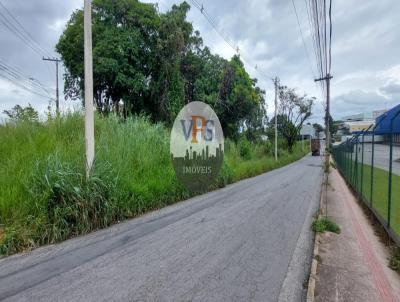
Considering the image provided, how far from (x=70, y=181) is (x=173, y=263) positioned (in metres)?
2.58

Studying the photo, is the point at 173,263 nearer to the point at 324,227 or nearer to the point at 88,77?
the point at 324,227

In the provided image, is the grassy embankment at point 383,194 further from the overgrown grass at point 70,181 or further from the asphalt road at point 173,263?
the overgrown grass at point 70,181

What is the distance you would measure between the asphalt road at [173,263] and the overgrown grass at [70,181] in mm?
335

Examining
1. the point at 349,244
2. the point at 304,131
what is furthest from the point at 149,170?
the point at 304,131

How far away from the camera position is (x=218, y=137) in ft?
40.9

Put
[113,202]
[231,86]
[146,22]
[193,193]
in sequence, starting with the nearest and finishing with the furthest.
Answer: [113,202], [193,193], [146,22], [231,86]

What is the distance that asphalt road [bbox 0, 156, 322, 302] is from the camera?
2.98m

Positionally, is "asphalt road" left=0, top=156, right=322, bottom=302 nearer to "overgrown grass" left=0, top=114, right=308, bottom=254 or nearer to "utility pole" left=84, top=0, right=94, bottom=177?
"overgrown grass" left=0, top=114, right=308, bottom=254

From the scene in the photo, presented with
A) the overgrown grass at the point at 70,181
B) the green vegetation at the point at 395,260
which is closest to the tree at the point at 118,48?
the overgrown grass at the point at 70,181

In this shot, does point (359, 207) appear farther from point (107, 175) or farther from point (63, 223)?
point (63, 223)

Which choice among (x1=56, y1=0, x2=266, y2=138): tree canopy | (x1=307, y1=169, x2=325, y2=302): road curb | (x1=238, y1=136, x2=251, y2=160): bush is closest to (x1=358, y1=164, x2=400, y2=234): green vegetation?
(x1=307, y1=169, x2=325, y2=302): road curb

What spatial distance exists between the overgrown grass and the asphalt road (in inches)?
13.2

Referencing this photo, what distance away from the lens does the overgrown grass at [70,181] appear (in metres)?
4.44

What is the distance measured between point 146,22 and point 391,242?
50.3 ft
